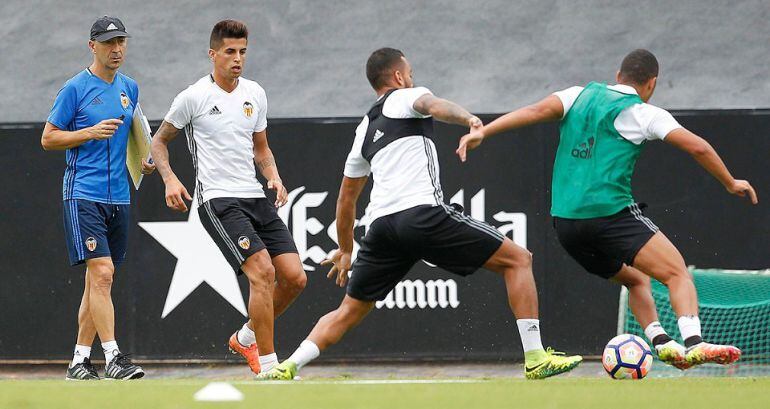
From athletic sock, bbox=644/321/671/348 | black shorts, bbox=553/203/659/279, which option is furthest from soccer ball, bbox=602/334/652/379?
black shorts, bbox=553/203/659/279

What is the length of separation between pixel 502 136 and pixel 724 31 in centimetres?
438

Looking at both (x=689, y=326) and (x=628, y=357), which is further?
(x=628, y=357)

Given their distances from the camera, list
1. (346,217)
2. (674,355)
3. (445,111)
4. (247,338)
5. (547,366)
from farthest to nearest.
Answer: (247,338) → (346,217) → (547,366) → (674,355) → (445,111)

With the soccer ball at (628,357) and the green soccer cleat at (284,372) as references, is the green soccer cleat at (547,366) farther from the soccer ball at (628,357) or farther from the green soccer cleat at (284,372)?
the green soccer cleat at (284,372)

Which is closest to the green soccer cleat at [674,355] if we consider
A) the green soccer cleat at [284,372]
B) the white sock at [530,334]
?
the white sock at [530,334]

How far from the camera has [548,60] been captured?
46.1 feet

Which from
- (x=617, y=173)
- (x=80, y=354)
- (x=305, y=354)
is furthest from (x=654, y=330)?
(x=80, y=354)

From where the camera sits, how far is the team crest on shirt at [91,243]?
28.1 feet

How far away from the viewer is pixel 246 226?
8523 mm

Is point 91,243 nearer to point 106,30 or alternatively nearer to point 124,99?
point 124,99

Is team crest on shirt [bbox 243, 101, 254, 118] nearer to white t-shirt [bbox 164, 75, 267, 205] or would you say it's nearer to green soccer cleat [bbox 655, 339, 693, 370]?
white t-shirt [bbox 164, 75, 267, 205]

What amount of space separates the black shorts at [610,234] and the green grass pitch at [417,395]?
854mm

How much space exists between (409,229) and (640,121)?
1461 mm

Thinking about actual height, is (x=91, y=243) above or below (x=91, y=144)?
below
